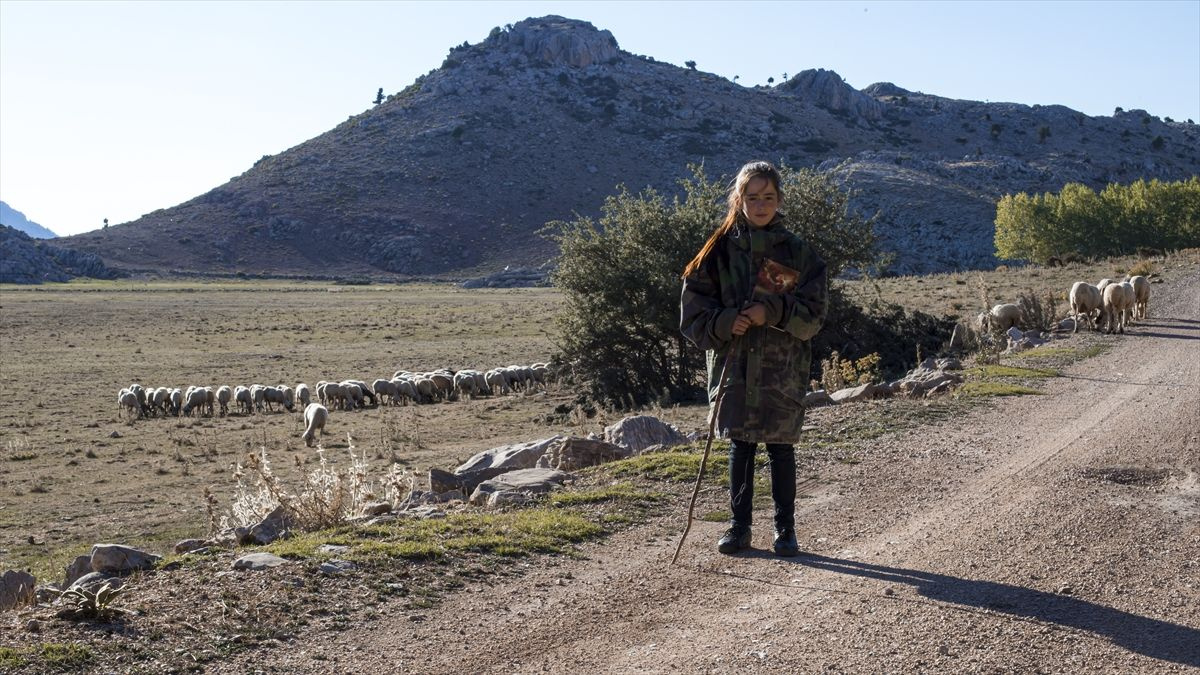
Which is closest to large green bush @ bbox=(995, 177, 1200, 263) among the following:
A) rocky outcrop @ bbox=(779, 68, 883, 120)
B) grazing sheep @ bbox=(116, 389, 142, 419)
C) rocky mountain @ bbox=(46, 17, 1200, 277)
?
rocky mountain @ bbox=(46, 17, 1200, 277)

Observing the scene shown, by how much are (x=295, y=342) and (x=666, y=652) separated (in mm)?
42435

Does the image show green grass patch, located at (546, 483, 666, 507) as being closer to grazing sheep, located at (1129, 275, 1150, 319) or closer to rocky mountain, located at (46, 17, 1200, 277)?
grazing sheep, located at (1129, 275, 1150, 319)

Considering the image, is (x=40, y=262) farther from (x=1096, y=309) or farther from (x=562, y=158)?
(x=1096, y=309)

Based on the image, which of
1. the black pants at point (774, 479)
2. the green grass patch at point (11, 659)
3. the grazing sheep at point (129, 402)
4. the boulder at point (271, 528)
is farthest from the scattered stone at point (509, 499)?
the grazing sheep at point (129, 402)

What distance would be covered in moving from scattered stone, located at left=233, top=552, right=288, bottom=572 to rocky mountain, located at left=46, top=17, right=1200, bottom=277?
8430 cm

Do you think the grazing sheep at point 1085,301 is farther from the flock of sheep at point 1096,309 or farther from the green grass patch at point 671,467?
the green grass patch at point 671,467

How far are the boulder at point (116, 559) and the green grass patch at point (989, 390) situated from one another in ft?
28.6

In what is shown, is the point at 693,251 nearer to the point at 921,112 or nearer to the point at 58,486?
the point at 58,486

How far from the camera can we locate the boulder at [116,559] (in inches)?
286

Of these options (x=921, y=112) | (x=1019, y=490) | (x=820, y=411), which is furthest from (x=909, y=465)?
(x=921, y=112)

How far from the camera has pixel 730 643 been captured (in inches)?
201

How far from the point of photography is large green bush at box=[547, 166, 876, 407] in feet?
74.0

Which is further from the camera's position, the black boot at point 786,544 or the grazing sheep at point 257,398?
the grazing sheep at point 257,398

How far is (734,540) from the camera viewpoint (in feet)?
21.7
